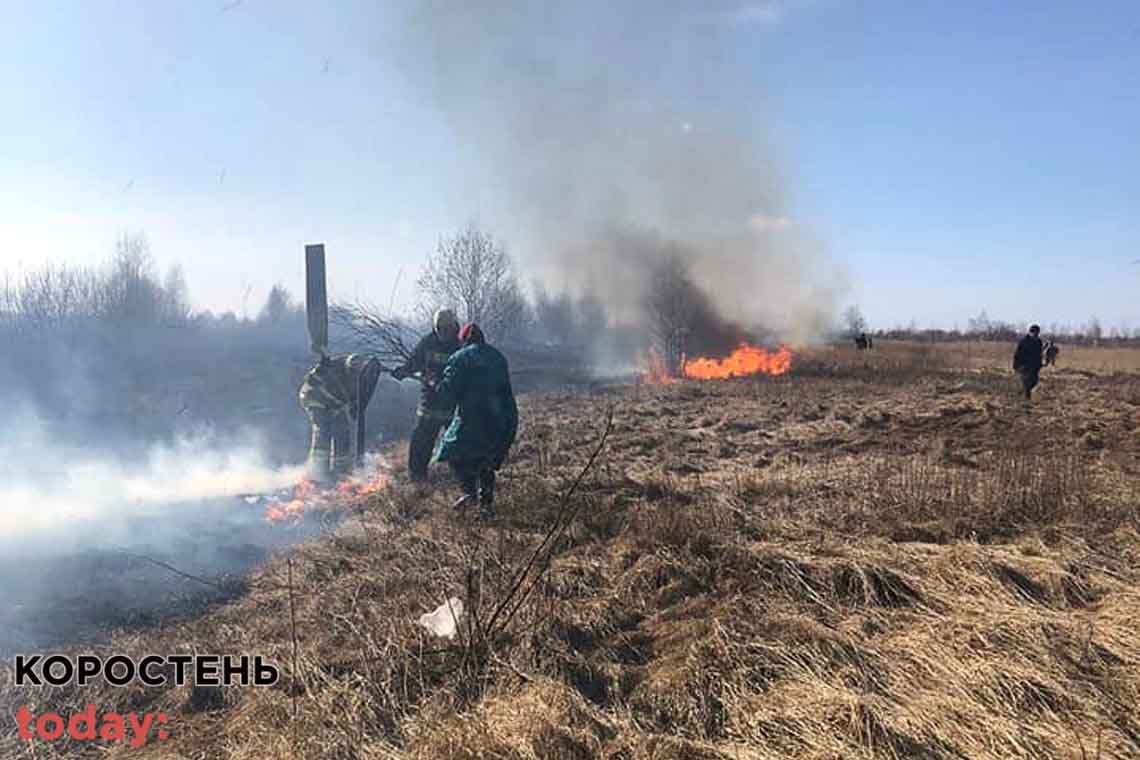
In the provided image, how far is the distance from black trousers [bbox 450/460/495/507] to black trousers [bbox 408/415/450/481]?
48.8 inches

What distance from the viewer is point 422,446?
7.73m

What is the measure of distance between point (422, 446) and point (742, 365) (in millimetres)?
25758

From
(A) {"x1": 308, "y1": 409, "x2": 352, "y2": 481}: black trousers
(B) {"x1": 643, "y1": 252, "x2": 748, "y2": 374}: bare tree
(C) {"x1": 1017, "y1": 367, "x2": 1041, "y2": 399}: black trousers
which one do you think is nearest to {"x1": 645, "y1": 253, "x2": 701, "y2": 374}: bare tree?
(B) {"x1": 643, "y1": 252, "x2": 748, "y2": 374}: bare tree

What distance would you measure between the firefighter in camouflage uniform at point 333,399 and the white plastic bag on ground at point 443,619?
15.4ft

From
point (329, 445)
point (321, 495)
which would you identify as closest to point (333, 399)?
point (329, 445)

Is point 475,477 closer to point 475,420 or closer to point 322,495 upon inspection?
point 475,420

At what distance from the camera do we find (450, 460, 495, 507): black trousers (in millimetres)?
6434

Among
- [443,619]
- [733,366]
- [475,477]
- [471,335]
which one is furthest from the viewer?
[733,366]

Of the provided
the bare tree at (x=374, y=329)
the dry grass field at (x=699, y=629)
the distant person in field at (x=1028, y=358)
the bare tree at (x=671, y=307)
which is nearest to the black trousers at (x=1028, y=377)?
the distant person in field at (x=1028, y=358)

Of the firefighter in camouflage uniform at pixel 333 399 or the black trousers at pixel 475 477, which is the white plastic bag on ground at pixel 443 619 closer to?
the black trousers at pixel 475 477

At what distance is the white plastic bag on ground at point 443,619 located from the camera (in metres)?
3.99

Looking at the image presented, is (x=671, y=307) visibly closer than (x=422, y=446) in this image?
No

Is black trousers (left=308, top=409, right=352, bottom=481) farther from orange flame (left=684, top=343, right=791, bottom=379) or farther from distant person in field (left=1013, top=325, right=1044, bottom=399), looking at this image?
orange flame (left=684, top=343, right=791, bottom=379)

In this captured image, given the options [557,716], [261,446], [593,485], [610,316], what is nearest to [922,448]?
[593,485]
